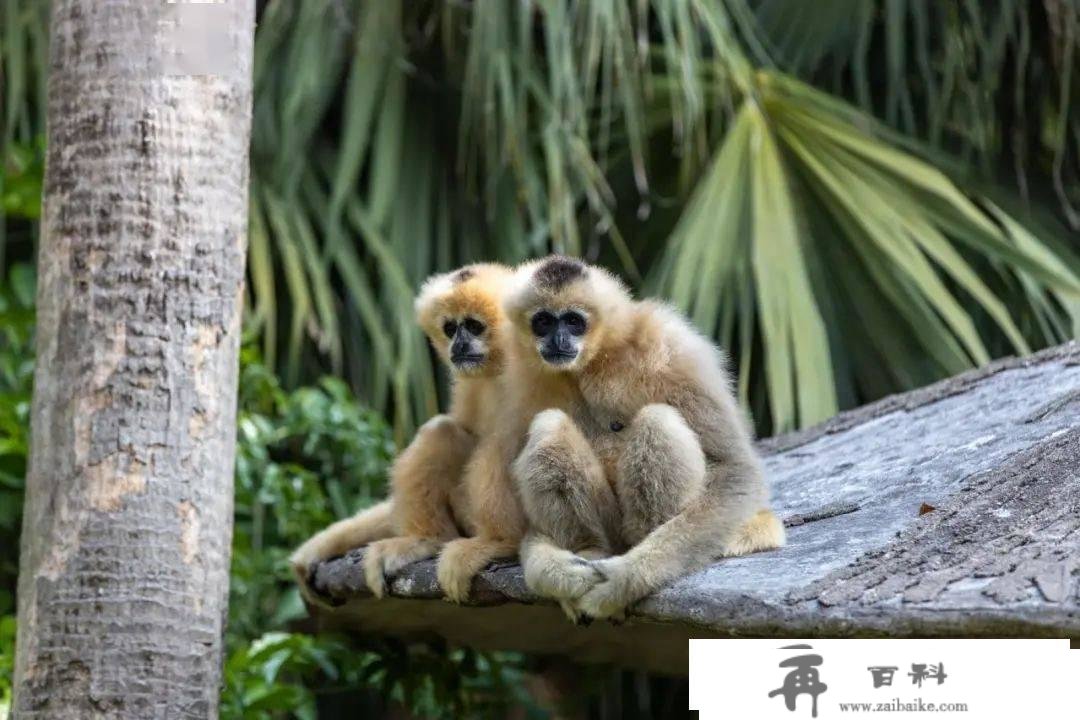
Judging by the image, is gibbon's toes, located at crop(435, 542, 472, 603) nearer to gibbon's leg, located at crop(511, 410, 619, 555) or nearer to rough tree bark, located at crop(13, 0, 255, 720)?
gibbon's leg, located at crop(511, 410, 619, 555)

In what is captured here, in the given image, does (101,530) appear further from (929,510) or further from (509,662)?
(509,662)

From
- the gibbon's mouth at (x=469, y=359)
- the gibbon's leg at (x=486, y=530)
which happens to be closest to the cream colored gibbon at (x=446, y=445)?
the gibbon's mouth at (x=469, y=359)

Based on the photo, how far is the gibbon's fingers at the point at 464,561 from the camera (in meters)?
4.71

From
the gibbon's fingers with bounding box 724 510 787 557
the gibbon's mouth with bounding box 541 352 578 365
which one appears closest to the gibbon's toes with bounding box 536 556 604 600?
the gibbon's fingers with bounding box 724 510 787 557

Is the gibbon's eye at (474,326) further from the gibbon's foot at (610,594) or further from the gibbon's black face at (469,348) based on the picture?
the gibbon's foot at (610,594)

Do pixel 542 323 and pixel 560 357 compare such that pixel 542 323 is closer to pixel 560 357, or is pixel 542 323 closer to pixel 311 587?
pixel 560 357

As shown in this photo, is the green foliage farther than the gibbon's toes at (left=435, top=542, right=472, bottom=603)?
Yes

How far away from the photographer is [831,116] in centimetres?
736

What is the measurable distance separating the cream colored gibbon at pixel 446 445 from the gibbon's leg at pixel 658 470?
2.59 feet

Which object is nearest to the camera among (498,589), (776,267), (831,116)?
(498,589)

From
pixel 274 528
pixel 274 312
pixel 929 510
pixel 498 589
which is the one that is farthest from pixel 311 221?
pixel 929 510

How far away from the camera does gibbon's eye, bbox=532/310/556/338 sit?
476cm

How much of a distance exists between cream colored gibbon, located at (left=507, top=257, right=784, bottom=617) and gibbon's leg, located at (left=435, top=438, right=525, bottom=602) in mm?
175

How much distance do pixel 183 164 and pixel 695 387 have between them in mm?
1694
